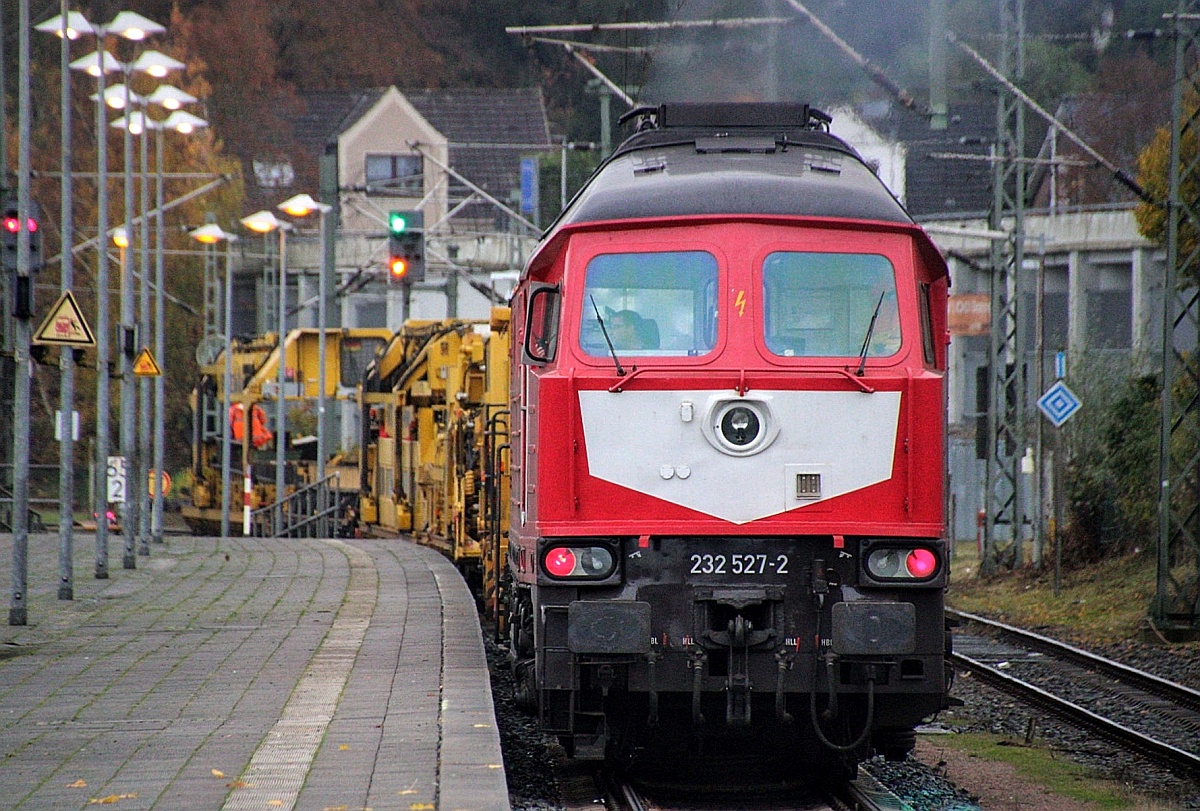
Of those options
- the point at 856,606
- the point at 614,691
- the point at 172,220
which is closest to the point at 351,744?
the point at 614,691

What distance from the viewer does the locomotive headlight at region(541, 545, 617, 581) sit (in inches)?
363

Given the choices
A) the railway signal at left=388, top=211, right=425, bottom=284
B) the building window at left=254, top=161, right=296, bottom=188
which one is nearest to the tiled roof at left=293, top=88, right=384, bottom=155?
the building window at left=254, top=161, right=296, bottom=188

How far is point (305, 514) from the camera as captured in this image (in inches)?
1507

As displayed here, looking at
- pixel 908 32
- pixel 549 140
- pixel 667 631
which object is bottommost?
pixel 667 631

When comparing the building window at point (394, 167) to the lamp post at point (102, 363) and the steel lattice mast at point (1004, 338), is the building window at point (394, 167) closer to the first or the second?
the steel lattice mast at point (1004, 338)

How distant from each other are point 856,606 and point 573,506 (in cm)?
153

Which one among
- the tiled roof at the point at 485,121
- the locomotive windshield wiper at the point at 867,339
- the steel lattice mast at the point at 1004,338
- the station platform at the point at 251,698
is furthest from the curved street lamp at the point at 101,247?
the tiled roof at the point at 485,121

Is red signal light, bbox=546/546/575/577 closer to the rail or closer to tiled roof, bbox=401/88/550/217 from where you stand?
the rail

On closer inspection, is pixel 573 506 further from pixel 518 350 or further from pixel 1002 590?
pixel 1002 590

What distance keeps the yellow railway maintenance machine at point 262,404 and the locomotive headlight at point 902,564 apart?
28.1 m

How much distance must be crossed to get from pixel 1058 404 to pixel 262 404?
24252 millimetres

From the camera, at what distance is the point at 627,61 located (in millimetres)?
21812

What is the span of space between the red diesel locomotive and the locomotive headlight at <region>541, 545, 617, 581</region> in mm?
10

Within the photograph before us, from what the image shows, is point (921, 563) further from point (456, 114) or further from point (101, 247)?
point (456, 114)
